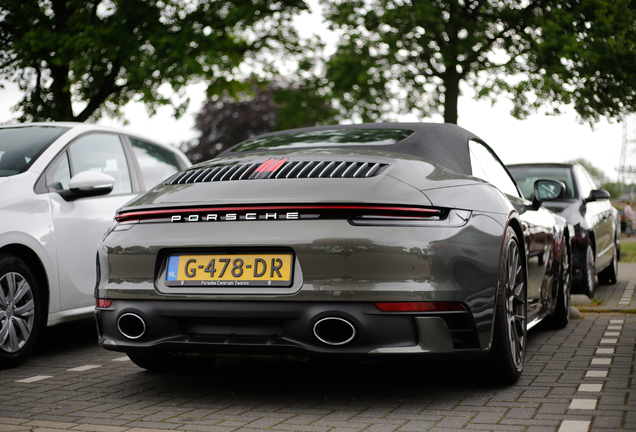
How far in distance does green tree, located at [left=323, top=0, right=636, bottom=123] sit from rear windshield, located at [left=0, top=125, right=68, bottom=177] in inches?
588

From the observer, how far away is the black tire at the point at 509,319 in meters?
3.81

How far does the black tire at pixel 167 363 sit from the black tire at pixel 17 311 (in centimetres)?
93

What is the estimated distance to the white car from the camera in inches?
194

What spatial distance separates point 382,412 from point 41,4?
18.5 meters

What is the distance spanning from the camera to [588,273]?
8.91 meters

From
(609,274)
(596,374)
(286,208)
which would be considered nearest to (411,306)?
(286,208)

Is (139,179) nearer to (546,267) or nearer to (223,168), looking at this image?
(223,168)

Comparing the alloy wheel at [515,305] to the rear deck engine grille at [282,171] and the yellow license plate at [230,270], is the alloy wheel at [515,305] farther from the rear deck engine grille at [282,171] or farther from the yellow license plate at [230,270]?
the yellow license plate at [230,270]

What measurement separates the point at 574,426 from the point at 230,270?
1602 millimetres

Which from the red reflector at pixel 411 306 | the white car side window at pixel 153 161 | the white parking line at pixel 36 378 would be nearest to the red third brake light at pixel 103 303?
the white parking line at pixel 36 378

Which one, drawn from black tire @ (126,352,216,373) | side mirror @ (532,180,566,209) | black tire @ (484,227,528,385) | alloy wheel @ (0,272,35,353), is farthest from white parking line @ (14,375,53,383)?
side mirror @ (532,180,566,209)

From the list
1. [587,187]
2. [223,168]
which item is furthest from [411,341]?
[587,187]

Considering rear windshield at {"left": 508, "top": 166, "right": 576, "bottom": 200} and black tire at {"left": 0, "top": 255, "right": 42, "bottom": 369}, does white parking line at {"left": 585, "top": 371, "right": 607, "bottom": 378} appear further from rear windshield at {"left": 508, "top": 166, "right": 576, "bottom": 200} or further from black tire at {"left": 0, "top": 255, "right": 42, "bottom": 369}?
rear windshield at {"left": 508, "top": 166, "right": 576, "bottom": 200}

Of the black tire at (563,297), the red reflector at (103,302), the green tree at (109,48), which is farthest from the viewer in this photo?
the green tree at (109,48)
